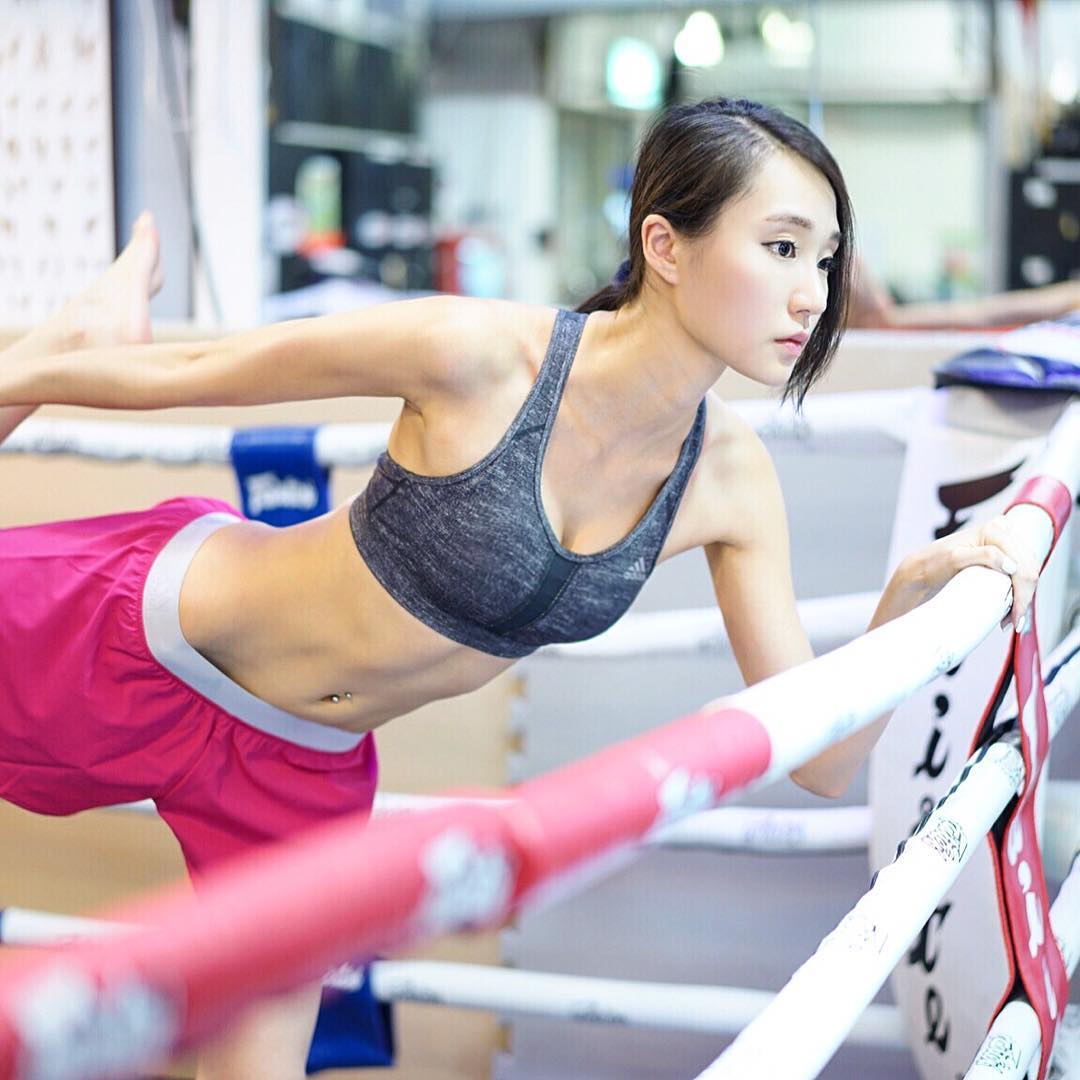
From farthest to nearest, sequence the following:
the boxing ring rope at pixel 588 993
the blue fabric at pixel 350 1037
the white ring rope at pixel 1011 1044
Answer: the blue fabric at pixel 350 1037 < the boxing ring rope at pixel 588 993 < the white ring rope at pixel 1011 1044

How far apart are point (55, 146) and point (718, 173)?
1979mm

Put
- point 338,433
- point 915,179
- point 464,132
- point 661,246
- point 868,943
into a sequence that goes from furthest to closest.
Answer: point 464,132 < point 915,179 < point 338,433 < point 661,246 < point 868,943

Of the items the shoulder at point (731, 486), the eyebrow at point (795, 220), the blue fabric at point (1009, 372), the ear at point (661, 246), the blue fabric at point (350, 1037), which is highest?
the eyebrow at point (795, 220)

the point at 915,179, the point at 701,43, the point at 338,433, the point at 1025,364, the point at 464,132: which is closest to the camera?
the point at 1025,364

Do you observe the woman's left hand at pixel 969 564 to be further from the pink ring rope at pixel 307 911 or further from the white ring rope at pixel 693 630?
the pink ring rope at pixel 307 911

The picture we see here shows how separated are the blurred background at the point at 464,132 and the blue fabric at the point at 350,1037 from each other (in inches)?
34.0

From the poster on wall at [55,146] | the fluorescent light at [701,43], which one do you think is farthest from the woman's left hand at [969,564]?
the fluorescent light at [701,43]

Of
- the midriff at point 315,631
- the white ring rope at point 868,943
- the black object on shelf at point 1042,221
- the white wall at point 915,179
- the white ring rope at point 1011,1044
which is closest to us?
the white ring rope at point 868,943

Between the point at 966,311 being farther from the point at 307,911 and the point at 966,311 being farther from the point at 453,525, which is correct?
the point at 307,911

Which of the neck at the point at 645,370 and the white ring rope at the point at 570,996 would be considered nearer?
the neck at the point at 645,370

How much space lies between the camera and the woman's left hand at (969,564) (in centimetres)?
100

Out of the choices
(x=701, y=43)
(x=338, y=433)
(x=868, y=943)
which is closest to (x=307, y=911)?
(x=868, y=943)

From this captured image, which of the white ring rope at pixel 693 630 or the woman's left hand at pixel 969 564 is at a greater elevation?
the woman's left hand at pixel 969 564

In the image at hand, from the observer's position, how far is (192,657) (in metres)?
1.29
